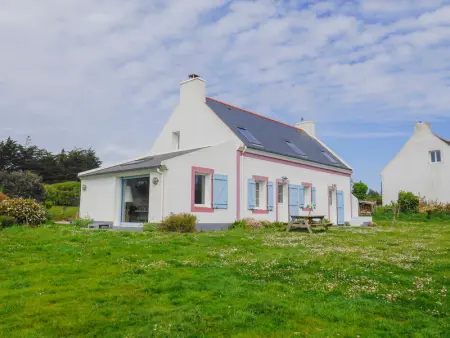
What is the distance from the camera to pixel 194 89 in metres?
21.0

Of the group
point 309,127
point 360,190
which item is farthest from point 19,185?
point 360,190

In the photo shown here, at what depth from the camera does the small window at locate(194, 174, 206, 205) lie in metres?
17.3

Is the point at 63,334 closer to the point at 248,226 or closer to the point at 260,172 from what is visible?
the point at 248,226

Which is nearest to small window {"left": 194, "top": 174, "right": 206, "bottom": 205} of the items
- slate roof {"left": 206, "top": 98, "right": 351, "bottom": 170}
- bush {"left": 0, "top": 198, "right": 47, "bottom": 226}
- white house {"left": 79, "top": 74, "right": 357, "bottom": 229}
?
white house {"left": 79, "top": 74, "right": 357, "bottom": 229}

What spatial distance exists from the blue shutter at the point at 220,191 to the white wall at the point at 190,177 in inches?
8.3

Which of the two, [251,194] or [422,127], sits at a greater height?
[422,127]

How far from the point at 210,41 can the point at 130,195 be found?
986 cm

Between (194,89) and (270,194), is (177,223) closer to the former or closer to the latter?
(270,194)

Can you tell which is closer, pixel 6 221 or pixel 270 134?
pixel 6 221

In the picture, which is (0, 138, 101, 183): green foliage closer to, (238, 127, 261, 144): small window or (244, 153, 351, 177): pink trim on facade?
(238, 127, 261, 144): small window

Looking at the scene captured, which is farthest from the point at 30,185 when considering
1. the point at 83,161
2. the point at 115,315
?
the point at 115,315

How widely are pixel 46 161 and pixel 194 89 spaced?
83.3 feet

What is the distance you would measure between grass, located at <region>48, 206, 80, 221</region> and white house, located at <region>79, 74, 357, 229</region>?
4.96m

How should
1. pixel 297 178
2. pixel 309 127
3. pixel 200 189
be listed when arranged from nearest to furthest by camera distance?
pixel 200 189 < pixel 297 178 < pixel 309 127
